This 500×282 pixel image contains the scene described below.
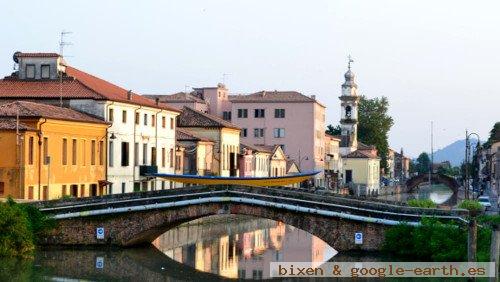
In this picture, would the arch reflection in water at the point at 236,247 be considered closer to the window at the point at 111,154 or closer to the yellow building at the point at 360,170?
the window at the point at 111,154

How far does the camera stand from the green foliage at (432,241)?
1704 inches

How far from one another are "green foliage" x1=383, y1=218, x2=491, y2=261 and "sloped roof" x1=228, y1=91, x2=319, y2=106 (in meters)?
67.8

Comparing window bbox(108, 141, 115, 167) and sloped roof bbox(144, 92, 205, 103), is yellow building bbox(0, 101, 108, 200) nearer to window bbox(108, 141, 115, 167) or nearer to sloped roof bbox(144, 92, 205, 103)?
window bbox(108, 141, 115, 167)

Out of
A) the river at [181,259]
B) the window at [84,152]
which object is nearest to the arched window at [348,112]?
the river at [181,259]

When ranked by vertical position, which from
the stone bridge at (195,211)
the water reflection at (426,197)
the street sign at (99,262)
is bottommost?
the water reflection at (426,197)

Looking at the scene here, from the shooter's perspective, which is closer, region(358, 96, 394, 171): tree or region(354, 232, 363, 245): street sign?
region(354, 232, 363, 245): street sign

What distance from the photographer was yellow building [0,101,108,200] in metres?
51.4

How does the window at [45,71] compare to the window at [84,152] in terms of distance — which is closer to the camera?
the window at [84,152]

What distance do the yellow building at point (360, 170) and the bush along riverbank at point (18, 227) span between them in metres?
92.0

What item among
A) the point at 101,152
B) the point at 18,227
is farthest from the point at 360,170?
the point at 18,227

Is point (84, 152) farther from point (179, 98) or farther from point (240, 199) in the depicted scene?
point (179, 98)

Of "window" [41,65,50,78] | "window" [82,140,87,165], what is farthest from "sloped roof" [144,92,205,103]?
"window" [82,140,87,165]

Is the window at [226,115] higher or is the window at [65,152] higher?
A: the window at [226,115]

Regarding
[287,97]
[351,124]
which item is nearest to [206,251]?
[287,97]
